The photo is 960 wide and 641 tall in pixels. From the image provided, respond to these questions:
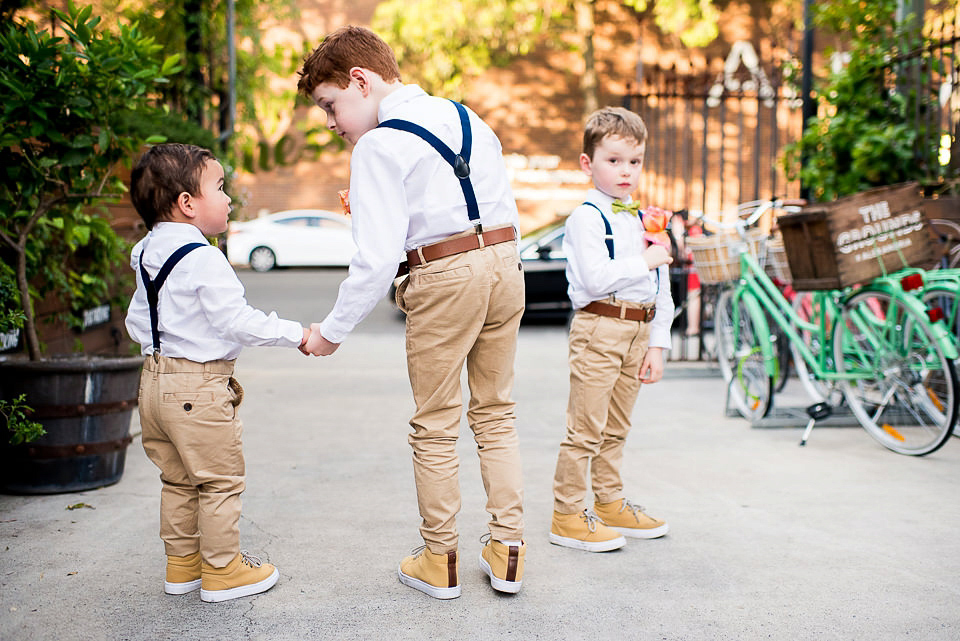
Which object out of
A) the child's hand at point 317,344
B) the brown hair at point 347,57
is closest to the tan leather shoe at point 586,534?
the child's hand at point 317,344

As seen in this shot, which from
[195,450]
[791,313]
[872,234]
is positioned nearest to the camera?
[195,450]

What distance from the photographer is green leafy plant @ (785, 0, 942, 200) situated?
672 cm

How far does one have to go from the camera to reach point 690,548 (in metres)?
3.56

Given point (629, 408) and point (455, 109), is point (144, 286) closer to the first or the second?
point (455, 109)

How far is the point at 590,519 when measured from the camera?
140 inches

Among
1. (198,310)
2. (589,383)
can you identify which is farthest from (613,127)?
(198,310)

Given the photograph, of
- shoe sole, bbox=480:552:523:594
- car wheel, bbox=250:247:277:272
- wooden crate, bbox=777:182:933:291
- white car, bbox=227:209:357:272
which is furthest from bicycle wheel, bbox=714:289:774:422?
car wheel, bbox=250:247:277:272

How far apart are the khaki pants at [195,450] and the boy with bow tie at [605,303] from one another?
120 centimetres

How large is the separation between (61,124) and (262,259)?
17.9 metres

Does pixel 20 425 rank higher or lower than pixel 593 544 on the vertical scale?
higher

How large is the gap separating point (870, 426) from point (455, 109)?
3.27 metres

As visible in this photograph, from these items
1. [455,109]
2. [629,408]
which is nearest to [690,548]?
[629,408]

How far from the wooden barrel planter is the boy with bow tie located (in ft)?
6.32

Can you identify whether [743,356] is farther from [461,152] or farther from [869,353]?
[461,152]
